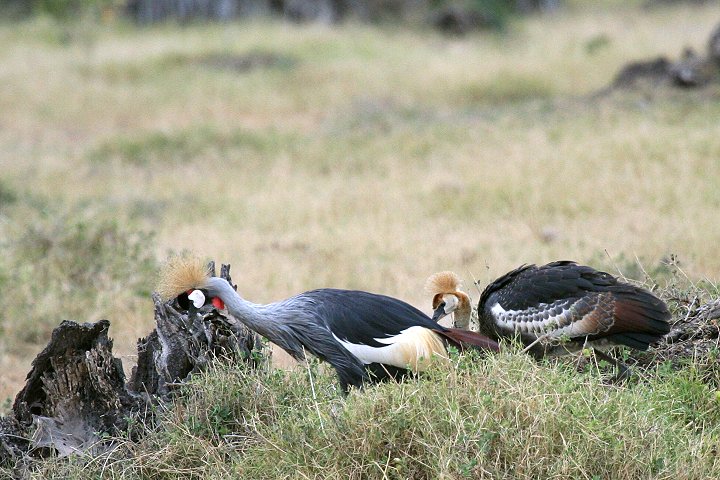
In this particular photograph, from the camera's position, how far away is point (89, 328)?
199 inches

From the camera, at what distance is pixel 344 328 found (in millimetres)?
5066

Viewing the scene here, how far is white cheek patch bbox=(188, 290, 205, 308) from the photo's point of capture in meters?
5.13

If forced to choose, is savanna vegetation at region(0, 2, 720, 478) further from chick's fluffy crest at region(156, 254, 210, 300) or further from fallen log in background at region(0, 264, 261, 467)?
chick's fluffy crest at region(156, 254, 210, 300)

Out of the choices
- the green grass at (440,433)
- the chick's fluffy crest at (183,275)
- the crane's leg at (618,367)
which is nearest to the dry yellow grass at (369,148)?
the crane's leg at (618,367)

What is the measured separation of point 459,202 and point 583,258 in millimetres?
2682

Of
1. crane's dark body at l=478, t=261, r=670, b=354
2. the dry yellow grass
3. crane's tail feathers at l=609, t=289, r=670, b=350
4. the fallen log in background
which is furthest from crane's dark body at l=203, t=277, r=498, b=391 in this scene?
the dry yellow grass

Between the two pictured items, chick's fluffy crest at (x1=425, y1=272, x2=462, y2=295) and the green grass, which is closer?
the green grass

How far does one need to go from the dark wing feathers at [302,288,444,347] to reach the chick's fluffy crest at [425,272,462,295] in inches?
23.6

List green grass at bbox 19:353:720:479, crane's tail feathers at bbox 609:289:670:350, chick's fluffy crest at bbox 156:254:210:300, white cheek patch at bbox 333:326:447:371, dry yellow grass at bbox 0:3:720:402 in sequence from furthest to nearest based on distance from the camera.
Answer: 1. dry yellow grass at bbox 0:3:720:402
2. crane's tail feathers at bbox 609:289:670:350
3. chick's fluffy crest at bbox 156:254:210:300
4. white cheek patch at bbox 333:326:447:371
5. green grass at bbox 19:353:720:479

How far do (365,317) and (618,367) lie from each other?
1369 millimetres

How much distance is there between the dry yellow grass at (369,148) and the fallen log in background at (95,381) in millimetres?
2045

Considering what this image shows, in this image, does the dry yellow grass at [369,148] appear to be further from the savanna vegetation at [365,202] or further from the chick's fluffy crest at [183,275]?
the chick's fluffy crest at [183,275]

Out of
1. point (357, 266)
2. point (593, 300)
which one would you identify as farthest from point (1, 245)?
point (593, 300)

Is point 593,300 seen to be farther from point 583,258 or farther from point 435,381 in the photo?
point 583,258
